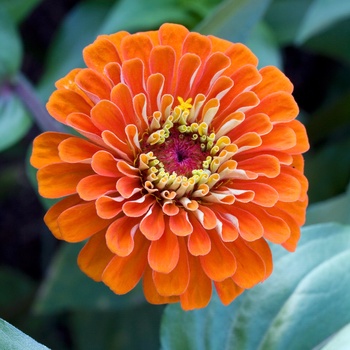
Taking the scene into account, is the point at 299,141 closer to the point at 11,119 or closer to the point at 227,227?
the point at 227,227

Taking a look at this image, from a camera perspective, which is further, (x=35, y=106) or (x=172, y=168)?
(x=35, y=106)

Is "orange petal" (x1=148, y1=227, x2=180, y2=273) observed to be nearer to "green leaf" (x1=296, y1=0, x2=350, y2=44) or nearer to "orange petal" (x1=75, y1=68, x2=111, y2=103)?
"orange petal" (x1=75, y1=68, x2=111, y2=103)

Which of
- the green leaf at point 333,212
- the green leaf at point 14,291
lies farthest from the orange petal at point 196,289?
the green leaf at point 14,291

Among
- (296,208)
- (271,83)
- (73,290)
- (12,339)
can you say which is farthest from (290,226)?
(73,290)

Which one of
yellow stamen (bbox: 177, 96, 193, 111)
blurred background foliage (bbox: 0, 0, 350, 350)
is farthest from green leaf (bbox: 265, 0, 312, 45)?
yellow stamen (bbox: 177, 96, 193, 111)

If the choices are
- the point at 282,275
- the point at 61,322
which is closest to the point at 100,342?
the point at 61,322
